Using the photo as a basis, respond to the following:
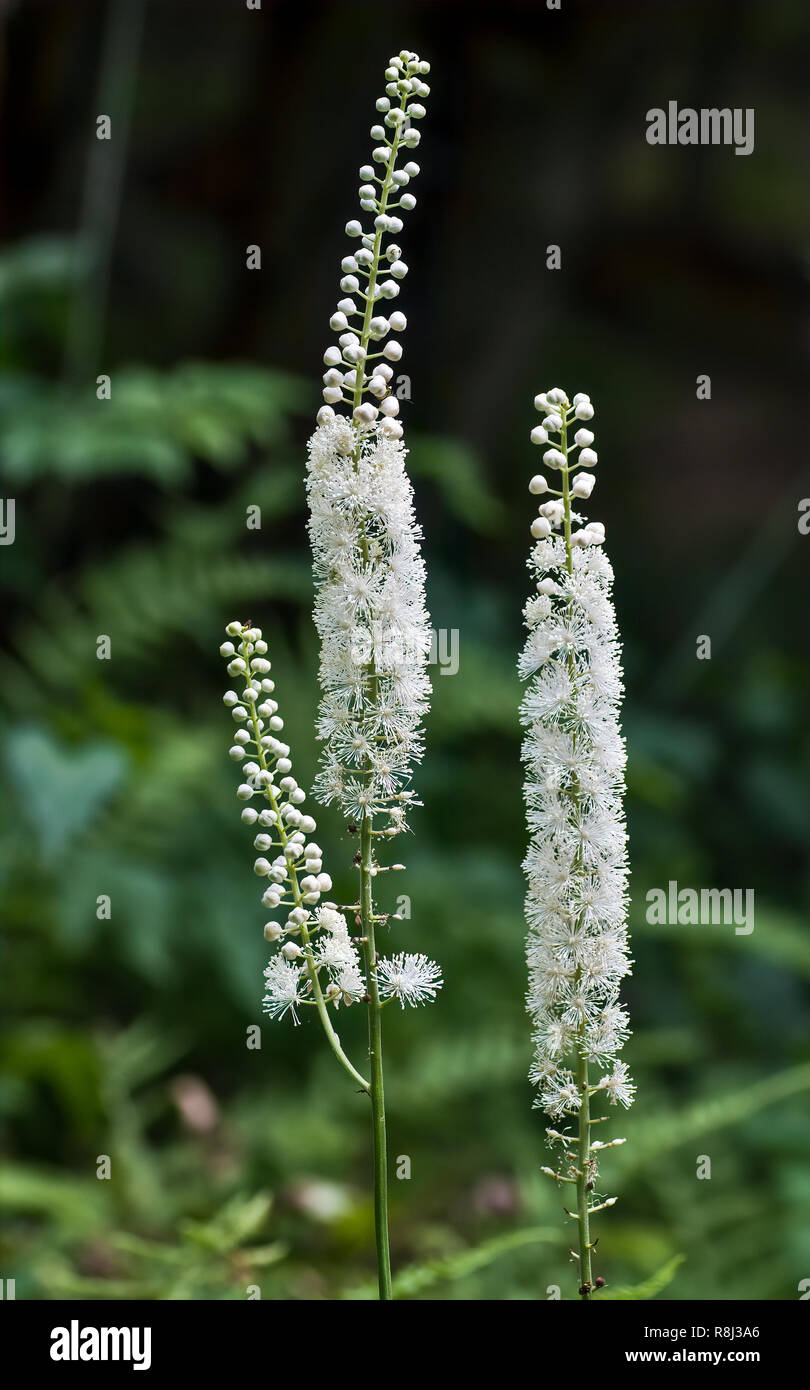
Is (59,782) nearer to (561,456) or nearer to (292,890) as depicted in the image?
(292,890)

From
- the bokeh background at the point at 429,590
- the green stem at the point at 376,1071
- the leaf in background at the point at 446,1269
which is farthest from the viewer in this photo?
the bokeh background at the point at 429,590

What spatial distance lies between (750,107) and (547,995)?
5547mm

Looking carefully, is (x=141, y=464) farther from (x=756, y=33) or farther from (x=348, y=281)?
(x=756, y=33)

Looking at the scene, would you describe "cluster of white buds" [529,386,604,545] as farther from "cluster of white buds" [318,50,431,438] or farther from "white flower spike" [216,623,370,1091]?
"white flower spike" [216,623,370,1091]

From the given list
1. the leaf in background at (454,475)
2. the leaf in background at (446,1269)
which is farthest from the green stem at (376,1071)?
the leaf in background at (454,475)

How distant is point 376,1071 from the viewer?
4.98ft

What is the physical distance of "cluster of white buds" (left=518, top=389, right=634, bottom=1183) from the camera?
1.54 m

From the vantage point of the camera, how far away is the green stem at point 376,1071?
1526 millimetres

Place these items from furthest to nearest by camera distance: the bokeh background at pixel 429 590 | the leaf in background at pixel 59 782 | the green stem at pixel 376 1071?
1. the bokeh background at pixel 429 590
2. the leaf in background at pixel 59 782
3. the green stem at pixel 376 1071

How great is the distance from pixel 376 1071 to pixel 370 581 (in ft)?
1.88

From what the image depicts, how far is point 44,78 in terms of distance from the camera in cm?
588

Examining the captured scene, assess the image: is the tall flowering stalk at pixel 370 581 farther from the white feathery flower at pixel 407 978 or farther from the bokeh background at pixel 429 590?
the bokeh background at pixel 429 590

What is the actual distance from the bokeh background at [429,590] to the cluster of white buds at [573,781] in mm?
469

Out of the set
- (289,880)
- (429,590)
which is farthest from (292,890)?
(429,590)
